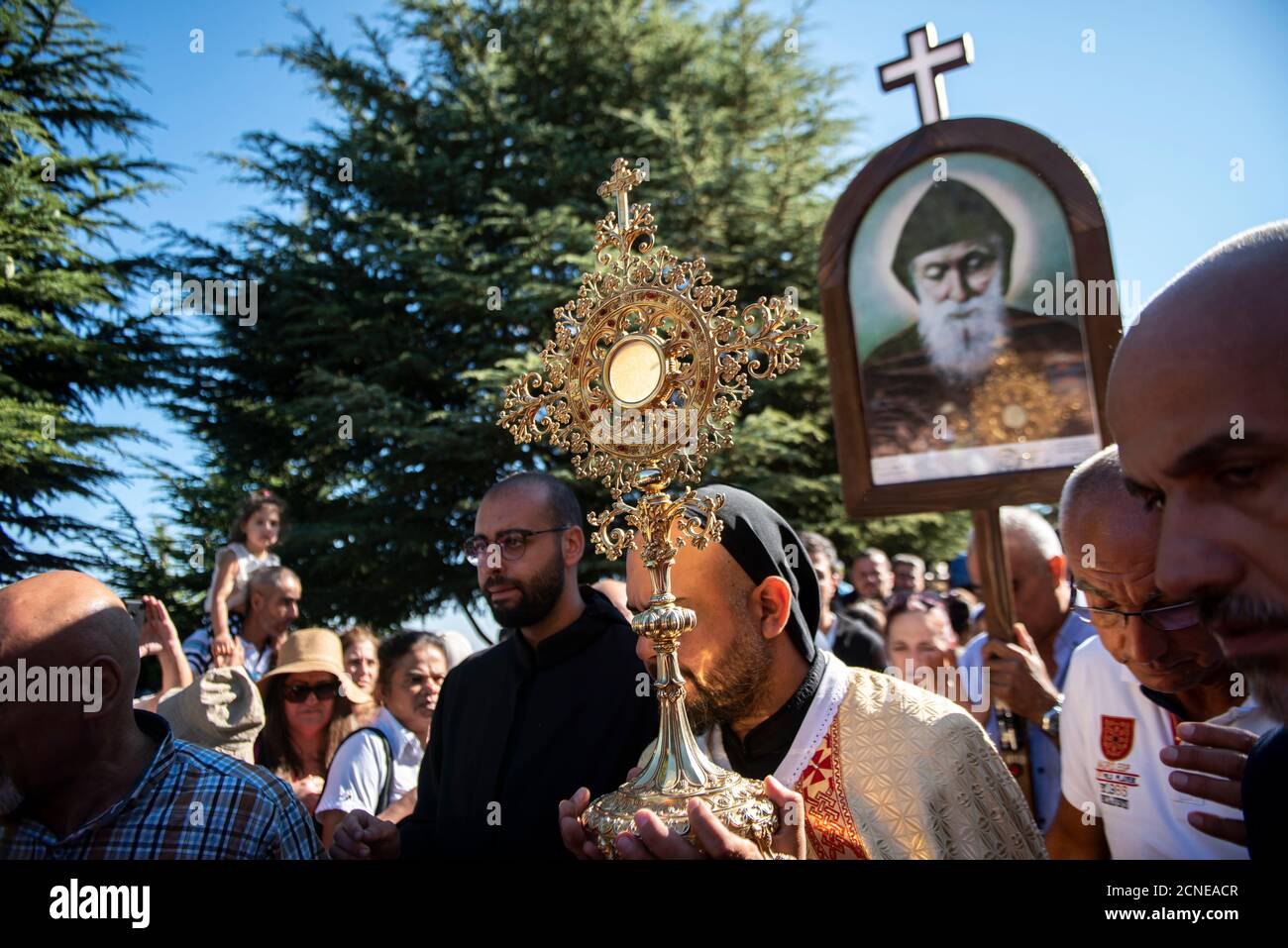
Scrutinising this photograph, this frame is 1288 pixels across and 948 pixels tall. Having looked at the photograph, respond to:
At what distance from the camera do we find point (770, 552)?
8.13ft

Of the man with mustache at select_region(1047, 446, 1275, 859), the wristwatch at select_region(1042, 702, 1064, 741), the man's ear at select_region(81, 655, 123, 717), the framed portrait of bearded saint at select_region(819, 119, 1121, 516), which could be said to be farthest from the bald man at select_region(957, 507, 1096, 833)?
the man's ear at select_region(81, 655, 123, 717)

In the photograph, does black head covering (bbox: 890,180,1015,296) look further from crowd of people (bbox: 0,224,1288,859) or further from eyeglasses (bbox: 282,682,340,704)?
eyeglasses (bbox: 282,682,340,704)

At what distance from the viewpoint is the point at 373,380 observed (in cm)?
1314

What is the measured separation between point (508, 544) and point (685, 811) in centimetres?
174

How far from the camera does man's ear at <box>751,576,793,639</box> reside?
2475 millimetres

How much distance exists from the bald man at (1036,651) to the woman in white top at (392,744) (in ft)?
7.15

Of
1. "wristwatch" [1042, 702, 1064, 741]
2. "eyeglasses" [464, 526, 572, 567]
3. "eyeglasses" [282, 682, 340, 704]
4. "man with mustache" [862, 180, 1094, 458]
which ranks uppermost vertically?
"man with mustache" [862, 180, 1094, 458]

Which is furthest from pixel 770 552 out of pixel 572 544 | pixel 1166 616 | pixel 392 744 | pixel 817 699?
pixel 392 744

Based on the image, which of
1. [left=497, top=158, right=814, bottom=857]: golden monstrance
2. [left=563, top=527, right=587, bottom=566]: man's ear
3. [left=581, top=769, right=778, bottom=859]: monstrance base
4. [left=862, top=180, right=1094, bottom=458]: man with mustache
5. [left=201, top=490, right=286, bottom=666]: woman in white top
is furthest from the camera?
[left=201, top=490, right=286, bottom=666]: woman in white top

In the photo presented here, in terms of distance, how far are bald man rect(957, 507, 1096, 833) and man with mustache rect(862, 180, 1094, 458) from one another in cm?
55

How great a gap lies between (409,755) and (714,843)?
3.37 metres

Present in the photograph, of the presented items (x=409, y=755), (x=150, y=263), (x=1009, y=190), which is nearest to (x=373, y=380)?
(x=150, y=263)
